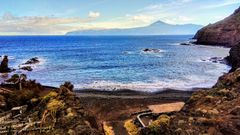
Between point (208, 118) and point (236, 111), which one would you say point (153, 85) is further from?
point (208, 118)

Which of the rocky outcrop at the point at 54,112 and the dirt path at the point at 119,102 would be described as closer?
the rocky outcrop at the point at 54,112

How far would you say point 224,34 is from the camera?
466 ft

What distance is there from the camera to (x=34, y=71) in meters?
68.6

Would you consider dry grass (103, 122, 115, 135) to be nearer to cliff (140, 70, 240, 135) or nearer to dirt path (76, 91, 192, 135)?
dirt path (76, 91, 192, 135)

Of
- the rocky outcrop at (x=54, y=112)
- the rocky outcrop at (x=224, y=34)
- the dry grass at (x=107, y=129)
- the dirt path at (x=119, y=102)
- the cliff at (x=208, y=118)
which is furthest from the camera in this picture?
the rocky outcrop at (x=224, y=34)

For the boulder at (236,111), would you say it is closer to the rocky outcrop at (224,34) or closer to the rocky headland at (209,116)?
the rocky headland at (209,116)

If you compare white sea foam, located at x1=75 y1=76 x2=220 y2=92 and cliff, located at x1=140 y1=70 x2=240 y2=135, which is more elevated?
cliff, located at x1=140 y1=70 x2=240 y2=135

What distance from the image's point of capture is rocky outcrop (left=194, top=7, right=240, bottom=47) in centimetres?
13475

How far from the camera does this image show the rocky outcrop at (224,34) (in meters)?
135

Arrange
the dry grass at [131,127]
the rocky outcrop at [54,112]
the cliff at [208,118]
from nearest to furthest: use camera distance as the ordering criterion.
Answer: the cliff at [208,118], the rocky outcrop at [54,112], the dry grass at [131,127]

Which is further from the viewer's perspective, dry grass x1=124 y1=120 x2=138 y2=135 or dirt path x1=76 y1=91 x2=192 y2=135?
dirt path x1=76 y1=91 x2=192 y2=135

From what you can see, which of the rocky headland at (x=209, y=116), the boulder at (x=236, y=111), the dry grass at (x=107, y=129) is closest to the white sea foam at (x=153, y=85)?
the dry grass at (x=107, y=129)

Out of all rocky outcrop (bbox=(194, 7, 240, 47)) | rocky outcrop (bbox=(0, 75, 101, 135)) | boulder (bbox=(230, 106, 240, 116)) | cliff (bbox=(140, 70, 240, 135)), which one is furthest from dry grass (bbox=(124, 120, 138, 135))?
rocky outcrop (bbox=(194, 7, 240, 47))

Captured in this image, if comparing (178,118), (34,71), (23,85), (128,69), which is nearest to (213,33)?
(128,69)
